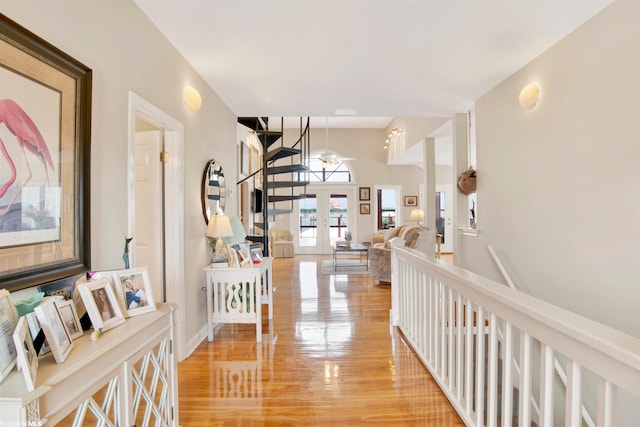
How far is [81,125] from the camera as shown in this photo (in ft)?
4.97

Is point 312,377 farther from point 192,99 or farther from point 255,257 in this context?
point 192,99

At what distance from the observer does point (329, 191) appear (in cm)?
970

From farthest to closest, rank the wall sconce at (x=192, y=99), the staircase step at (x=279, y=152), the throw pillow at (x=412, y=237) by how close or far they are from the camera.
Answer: the throw pillow at (x=412, y=237) → the staircase step at (x=279, y=152) → the wall sconce at (x=192, y=99)

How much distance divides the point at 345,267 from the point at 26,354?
6.59 metres

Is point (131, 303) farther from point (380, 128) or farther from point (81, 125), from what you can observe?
point (380, 128)

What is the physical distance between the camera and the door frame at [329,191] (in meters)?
9.61

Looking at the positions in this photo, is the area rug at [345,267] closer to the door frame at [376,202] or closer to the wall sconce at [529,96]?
the door frame at [376,202]

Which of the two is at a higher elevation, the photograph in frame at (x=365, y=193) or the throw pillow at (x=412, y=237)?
the photograph in frame at (x=365, y=193)

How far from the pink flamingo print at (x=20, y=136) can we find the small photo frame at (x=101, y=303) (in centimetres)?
39

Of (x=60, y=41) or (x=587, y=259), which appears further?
(x=587, y=259)

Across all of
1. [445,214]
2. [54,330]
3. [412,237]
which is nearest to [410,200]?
[445,214]

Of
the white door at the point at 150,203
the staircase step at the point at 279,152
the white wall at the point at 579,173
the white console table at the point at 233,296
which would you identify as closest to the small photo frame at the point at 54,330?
the white door at the point at 150,203

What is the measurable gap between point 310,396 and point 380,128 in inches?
336

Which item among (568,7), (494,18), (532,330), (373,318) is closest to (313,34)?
(494,18)
